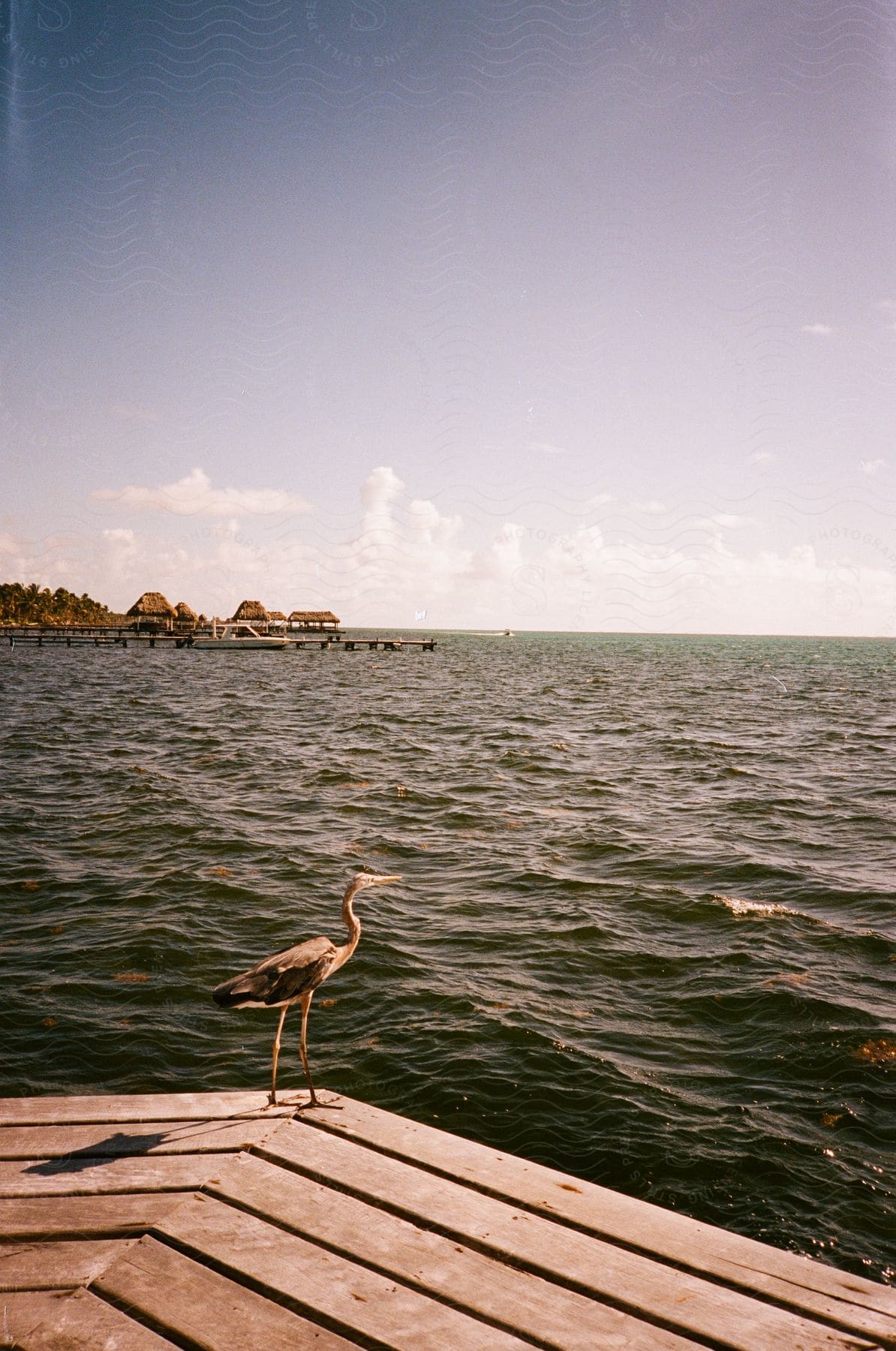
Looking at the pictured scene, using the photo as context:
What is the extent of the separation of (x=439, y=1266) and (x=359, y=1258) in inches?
13.8

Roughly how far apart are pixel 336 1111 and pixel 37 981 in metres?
5.64

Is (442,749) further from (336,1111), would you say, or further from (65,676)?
(65,676)

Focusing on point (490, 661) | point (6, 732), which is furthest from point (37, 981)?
point (490, 661)

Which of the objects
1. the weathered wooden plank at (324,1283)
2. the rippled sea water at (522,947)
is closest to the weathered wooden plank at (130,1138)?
the weathered wooden plank at (324,1283)

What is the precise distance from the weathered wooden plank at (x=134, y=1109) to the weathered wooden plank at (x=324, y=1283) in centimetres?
96

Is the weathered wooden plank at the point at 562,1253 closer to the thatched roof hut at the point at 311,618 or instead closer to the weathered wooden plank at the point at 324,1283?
the weathered wooden plank at the point at 324,1283

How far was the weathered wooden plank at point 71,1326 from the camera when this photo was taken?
9.86ft

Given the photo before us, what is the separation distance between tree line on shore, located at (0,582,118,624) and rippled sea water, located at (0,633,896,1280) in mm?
116313

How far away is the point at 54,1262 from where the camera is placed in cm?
345

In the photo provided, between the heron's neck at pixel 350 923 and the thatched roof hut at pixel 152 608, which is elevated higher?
the thatched roof hut at pixel 152 608

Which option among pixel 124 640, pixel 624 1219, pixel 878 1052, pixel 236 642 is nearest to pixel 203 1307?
pixel 624 1219

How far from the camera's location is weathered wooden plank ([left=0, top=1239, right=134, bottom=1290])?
3334 mm

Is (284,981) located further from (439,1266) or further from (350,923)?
(439,1266)

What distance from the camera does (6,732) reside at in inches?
1078
